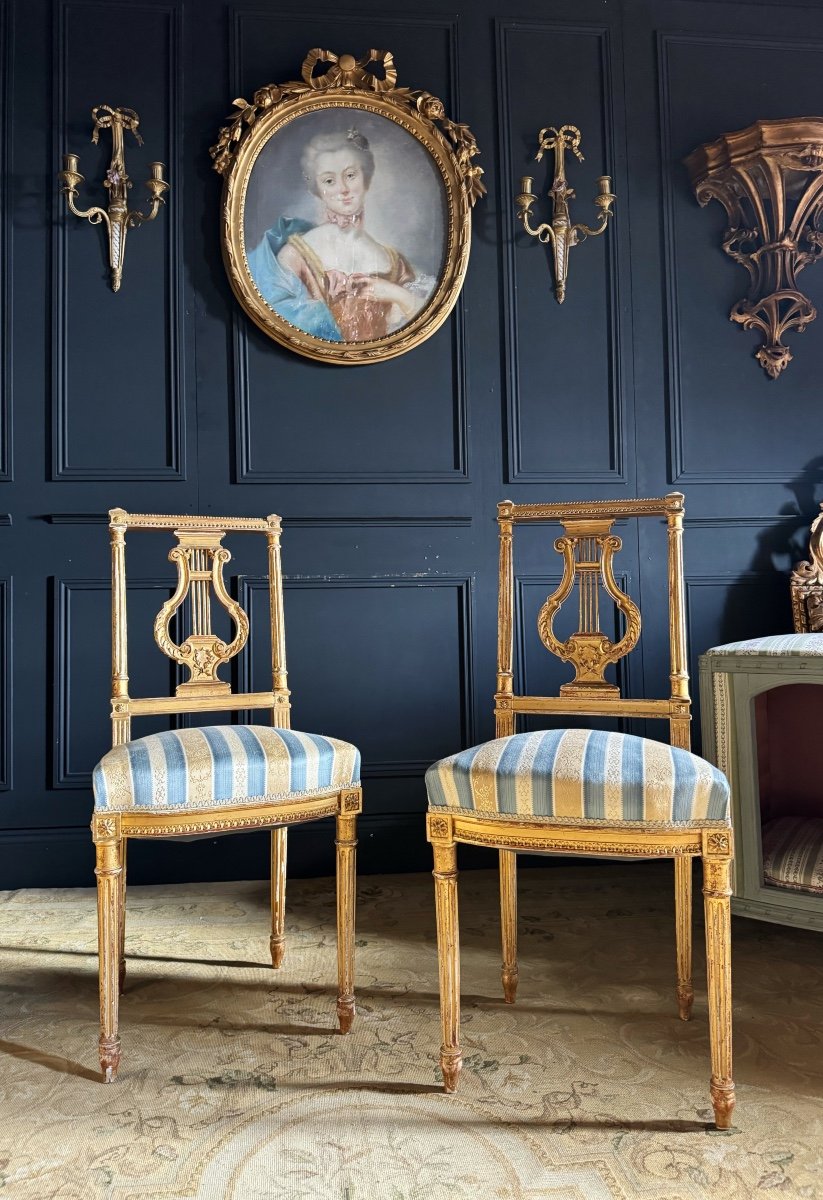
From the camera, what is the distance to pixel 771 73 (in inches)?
129

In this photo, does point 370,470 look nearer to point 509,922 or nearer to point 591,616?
point 591,616

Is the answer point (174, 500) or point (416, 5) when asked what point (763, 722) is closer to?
point (174, 500)

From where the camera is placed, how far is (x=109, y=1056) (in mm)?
1665

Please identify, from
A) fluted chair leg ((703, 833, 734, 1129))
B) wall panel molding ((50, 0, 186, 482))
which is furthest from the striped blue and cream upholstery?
wall panel molding ((50, 0, 186, 482))

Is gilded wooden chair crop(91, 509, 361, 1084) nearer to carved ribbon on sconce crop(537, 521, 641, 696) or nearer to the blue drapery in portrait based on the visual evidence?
carved ribbon on sconce crop(537, 521, 641, 696)

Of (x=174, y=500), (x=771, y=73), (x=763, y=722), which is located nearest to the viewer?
(x=763, y=722)

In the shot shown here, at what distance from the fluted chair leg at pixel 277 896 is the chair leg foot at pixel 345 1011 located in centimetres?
41

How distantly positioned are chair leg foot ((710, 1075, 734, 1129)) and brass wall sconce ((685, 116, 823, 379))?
2510mm

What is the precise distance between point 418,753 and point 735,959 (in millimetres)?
1207

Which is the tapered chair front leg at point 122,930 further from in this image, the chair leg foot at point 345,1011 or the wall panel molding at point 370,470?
the wall panel molding at point 370,470

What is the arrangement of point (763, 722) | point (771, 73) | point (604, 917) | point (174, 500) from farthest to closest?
1. point (771, 73)
2. point (174, 500)
3. point (604, 917)
4. point (763, 722)

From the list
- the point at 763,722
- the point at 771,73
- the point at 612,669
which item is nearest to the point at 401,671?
the point at 612,669

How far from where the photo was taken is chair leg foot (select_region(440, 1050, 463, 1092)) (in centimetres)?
161

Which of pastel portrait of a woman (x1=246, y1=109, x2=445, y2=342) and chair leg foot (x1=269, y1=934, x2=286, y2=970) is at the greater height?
pastel portrait of a woman (x1=246, y1=109, x2=445, y2=342)
